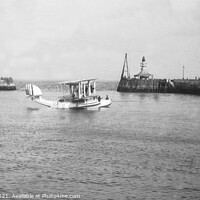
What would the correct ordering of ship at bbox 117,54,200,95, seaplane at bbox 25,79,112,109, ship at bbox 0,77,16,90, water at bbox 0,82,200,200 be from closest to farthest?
water at bbox 0,82,200,200 < seaplane at bbox 25,79,112,109 < ship at bbox 117,54,200,95 < ship at bbox 0,77,16,90

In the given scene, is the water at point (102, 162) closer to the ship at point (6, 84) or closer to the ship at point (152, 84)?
the ship at point (152, 84)

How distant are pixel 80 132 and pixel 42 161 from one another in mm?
14152

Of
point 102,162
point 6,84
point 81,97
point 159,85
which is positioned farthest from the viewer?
point 6,84

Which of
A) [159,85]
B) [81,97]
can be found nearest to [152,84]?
[159,85]

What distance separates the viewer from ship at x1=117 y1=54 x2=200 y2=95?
132m

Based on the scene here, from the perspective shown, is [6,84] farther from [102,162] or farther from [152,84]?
[102,162]

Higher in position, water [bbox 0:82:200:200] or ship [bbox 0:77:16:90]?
ship [bbox 0:77:16:90]

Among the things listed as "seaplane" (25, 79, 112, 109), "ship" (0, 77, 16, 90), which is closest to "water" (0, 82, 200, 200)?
"seaplane" (25, 79, 112, 109)

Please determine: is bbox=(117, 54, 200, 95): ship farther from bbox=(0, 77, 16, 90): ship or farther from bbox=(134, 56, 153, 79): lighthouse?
bbox=(0, 77, 16, 90): ship

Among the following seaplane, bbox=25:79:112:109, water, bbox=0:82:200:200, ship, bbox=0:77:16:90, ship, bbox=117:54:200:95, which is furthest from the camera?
ship, bbox=0:77:16:90

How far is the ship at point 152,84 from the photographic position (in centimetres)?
13188

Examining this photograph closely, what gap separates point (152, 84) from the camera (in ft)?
470

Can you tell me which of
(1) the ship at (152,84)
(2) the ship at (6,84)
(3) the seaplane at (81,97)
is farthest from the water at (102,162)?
(2) the ship at (6,84)

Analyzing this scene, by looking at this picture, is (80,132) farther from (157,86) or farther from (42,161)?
(157,86)
